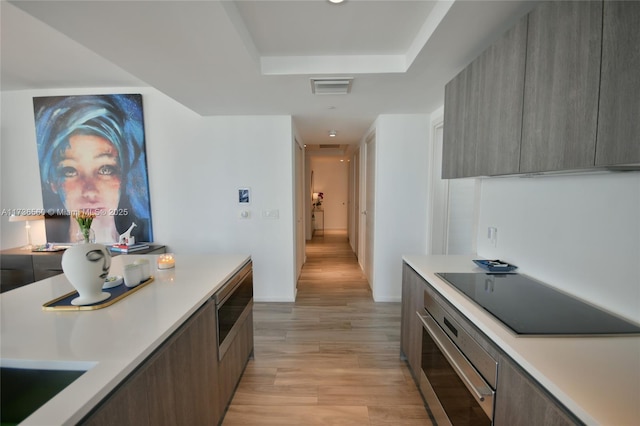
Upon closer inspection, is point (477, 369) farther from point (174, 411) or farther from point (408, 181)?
point (408, 181)

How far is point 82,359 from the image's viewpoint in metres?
0.83

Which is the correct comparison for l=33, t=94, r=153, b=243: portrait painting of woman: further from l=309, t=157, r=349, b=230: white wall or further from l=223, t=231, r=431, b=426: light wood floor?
l=309, t=157, r=349, b=230: white wall

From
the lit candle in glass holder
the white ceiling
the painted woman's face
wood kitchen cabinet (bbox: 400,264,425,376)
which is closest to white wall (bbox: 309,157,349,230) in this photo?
the white ceiling

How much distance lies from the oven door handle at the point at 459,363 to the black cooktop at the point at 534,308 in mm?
255

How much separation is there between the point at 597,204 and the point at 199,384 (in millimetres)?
2133

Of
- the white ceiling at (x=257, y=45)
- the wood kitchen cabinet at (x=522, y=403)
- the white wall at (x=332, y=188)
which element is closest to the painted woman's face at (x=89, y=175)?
the white ceiling at (x=257, y=45)

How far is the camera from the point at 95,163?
10.8 feet

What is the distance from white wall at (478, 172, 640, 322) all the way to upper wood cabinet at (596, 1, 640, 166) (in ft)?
1.48

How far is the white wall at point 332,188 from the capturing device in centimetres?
924

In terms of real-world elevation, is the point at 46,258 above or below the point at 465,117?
below

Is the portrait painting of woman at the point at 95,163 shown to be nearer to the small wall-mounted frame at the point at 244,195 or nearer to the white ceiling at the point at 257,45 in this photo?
the white ceiling at the point at 257,45

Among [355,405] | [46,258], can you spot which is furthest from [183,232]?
[355,405]

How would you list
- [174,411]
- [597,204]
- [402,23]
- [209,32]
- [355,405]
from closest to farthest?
[174,411] < [597,204] < [209,32] < [402,23] < [355,405]

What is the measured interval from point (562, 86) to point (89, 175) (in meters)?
4.43
